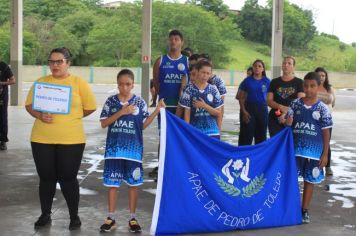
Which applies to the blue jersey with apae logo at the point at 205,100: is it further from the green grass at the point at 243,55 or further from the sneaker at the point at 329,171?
the green grass at the point at 243,55

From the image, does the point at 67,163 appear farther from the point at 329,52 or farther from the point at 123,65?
the point at 329,52

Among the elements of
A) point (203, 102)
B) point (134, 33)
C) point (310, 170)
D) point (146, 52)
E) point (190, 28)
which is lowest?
point (310, 170)

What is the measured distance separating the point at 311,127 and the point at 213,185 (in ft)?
4.29

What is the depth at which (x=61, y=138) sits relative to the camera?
208 inches

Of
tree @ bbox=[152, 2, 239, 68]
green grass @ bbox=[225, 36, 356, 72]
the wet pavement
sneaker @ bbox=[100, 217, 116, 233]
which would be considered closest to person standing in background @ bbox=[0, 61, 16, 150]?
the wet pavement

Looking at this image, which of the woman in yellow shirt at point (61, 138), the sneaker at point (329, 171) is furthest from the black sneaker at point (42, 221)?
the sneaker at point (329, 171)

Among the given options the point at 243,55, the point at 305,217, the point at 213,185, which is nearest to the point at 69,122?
the point at 213,185

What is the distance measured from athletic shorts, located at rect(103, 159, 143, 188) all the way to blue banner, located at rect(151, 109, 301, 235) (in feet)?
1.11

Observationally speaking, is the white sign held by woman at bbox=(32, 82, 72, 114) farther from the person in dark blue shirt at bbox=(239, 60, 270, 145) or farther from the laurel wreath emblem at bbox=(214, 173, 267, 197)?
the person in dark blue shirt at bbox=(239, 60, 270, 145)

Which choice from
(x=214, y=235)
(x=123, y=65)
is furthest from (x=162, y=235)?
(x=123, y=65)

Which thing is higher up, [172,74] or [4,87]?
[172,74]

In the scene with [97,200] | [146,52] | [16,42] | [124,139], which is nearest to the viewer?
[124,139]

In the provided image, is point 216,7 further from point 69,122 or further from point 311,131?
point 69,122

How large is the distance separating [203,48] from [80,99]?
54.9m
